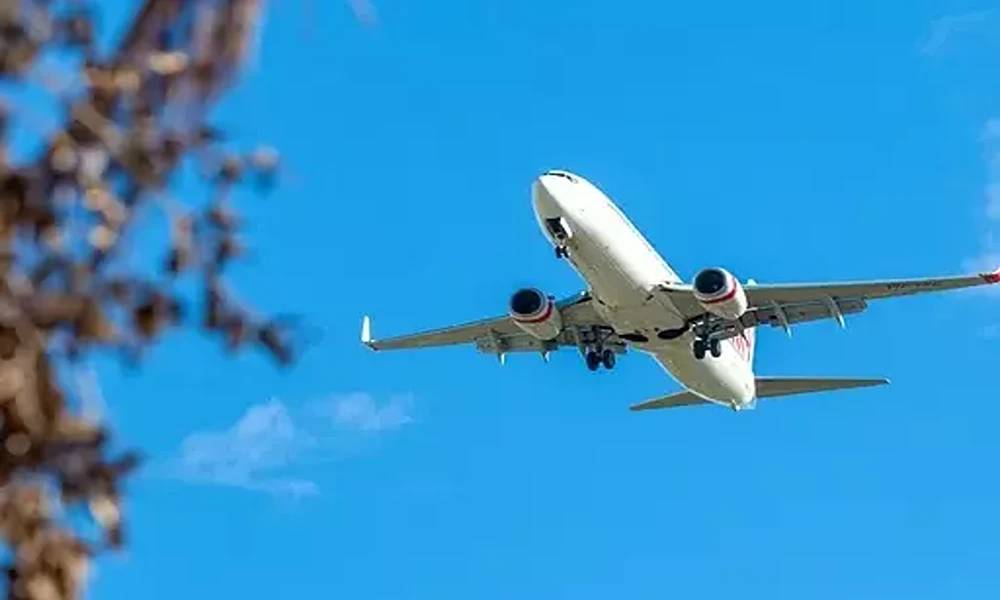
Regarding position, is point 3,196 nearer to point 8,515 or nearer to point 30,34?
point 30,34

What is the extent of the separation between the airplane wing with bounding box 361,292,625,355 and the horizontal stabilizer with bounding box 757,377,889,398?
40.1 ft

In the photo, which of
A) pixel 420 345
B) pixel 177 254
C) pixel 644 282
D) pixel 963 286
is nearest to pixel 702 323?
pixel 644 282

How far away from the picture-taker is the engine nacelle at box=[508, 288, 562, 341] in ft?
184

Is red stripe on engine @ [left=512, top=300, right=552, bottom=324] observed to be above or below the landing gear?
below

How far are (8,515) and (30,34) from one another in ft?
2.93

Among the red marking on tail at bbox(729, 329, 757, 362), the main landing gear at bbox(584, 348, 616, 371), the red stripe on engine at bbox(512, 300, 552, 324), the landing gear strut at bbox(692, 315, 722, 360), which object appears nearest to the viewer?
the red stripe on engine at bbox(512, 300, 552, 324)

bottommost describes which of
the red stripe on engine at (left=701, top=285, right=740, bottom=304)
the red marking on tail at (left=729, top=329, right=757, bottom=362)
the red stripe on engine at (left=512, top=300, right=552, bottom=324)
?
the red stripe on engine at (left=512, top=300, right=552, bottom=324)

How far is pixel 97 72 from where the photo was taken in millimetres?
2930

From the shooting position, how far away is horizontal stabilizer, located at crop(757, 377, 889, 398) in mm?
67438

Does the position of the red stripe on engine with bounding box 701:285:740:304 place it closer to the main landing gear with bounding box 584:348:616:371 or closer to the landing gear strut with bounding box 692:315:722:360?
the landing gear strut with bounding box 692:315:722:360

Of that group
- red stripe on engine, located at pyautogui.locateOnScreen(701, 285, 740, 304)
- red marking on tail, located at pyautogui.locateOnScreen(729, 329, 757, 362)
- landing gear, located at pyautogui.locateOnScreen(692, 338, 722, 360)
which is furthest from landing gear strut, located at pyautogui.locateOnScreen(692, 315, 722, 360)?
red marking on tail, located at pyautogui.locateOnScreen(729, 329, 757, 362)

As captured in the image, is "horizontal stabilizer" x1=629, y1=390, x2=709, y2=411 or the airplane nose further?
"horizontal stabilizer" x1=629, y1=390, x2=709, y2=411

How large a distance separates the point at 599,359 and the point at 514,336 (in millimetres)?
5232

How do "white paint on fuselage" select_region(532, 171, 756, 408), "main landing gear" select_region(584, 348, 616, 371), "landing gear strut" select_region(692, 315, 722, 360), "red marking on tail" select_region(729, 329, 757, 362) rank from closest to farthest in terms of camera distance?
"white paint on fuselage" select_region(532, 171, 756, 408), "landing gear strut" select_region(692, 315, 722, 360), "main landing gear" select_region(584, 348, 616, 371), "red marking on tail" select_region(729, 329, 757, 362)
